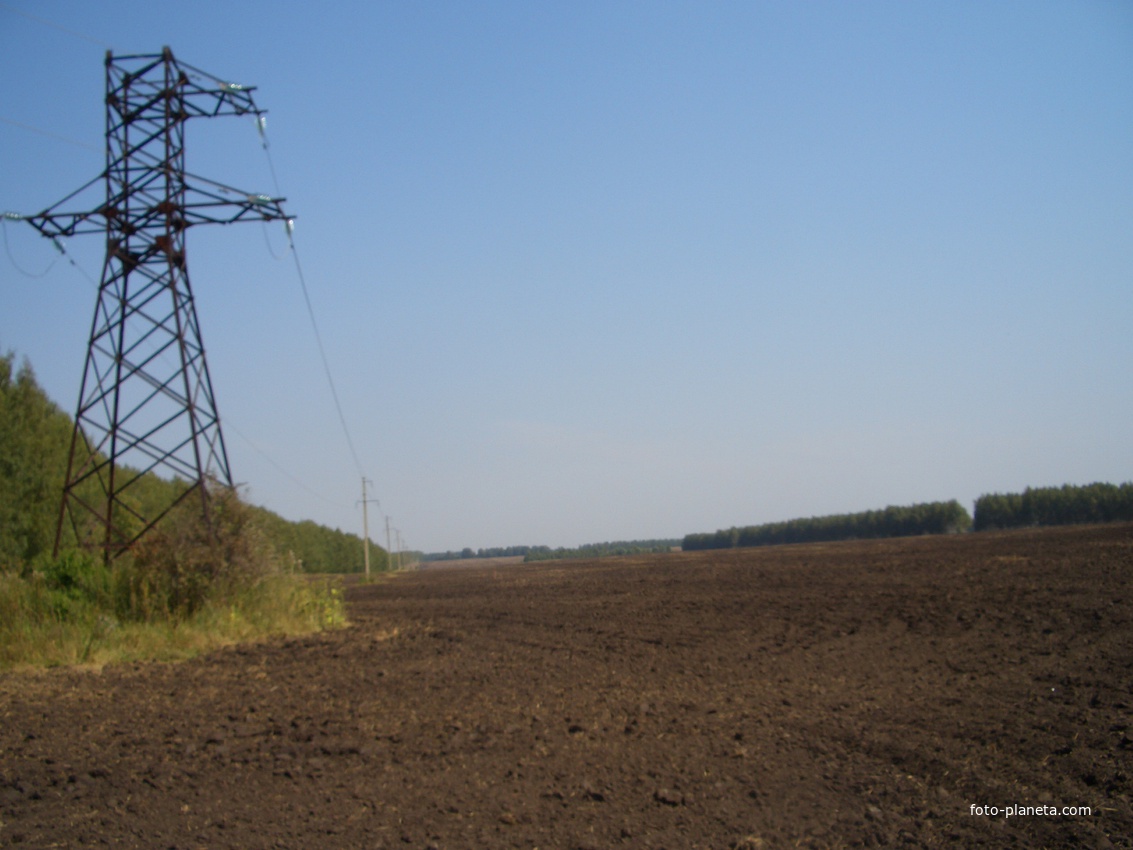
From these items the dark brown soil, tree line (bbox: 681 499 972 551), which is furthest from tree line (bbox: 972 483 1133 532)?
the dark brown soil

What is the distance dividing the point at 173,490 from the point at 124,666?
113 feet

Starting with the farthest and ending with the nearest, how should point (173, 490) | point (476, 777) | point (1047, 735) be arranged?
1. point (173, 490)
2. point (1047, 735)
3. point (476, 777)

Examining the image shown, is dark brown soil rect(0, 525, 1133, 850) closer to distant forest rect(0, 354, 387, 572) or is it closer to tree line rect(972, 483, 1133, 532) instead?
distant forest rect(0, 354, 387, 572)

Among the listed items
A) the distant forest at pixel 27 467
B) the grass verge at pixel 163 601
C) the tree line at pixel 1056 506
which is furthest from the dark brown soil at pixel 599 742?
the tree line at pixel 1056 506

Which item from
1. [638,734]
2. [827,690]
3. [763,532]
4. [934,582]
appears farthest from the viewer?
[763,532]

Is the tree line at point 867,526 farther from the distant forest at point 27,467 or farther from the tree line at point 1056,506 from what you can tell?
the distant forest at point 27,467

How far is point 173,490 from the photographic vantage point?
139 ft

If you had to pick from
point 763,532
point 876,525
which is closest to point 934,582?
point 876,525

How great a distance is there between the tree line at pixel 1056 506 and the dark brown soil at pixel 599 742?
6402cm

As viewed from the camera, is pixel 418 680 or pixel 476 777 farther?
pixel 418 680

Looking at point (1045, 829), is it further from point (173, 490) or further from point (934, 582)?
point (173, 490)

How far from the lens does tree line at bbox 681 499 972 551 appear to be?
88812 millimetres

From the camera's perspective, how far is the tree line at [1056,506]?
220ft

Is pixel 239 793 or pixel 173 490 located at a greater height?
pixel 173 490
